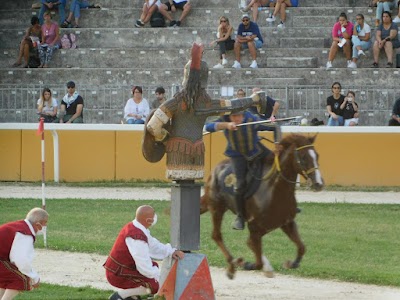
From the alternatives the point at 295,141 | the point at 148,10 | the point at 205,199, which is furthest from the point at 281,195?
the point at 148,10

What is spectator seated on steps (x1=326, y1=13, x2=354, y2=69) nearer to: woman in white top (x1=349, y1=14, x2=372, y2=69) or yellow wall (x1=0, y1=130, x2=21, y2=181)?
woman in white top (x1=349, y1=14, x2=372, y2=69)

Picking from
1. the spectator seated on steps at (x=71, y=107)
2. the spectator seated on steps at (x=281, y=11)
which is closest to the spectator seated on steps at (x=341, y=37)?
the spectator seated on steps at (x=281, y=11)

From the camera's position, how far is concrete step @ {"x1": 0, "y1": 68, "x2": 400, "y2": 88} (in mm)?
33531

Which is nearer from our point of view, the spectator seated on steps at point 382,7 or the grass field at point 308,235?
the grass field at point 308,235

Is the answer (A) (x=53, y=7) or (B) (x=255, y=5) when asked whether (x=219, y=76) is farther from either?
(A) (x=53, y=7)

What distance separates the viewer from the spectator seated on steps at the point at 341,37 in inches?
1331

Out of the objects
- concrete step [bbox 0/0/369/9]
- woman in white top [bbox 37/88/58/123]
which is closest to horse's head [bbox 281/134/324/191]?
woman in white top [bbox 37/88/58/123]

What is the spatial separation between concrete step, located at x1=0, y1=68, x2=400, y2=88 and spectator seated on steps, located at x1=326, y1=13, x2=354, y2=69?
1.74 feet

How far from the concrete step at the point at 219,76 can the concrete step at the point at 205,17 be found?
7.70 ft

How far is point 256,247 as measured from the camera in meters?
16.2

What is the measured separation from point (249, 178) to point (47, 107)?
1544cm

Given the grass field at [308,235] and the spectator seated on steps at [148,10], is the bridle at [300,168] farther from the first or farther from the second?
the spectator seated on steps at [148,10]

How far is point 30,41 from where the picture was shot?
35.5 metres

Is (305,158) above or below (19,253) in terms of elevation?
above
